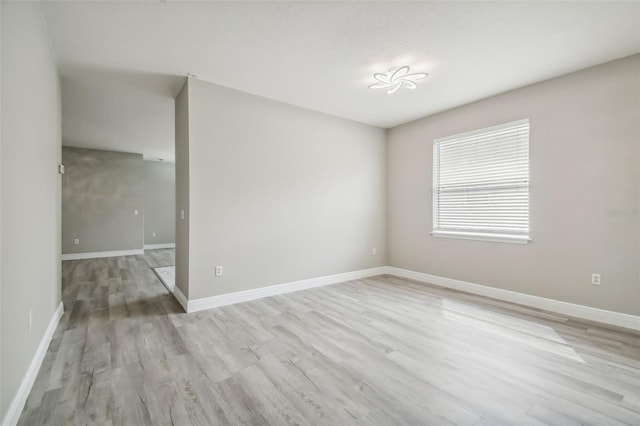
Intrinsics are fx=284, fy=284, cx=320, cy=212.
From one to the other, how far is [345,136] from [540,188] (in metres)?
2.78

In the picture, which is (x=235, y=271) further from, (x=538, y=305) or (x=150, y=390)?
(x=538, y=305)

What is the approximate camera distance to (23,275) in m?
1.76

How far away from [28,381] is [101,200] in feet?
21.4

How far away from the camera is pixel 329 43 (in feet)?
8.49

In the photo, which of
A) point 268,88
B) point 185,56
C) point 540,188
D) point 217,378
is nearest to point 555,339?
point 540,188

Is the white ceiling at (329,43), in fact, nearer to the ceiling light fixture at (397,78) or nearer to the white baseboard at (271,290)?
the ceiling light fixture at (397,78)

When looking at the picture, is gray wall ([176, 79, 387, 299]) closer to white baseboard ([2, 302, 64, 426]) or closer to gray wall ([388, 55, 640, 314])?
white baseboard ([2, 302, 64, 426])

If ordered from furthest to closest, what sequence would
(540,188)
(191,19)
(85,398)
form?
(540,188) → (191,19) → (85,398)

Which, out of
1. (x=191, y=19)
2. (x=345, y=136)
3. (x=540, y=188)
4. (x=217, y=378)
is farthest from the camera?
(x=345, y=136)

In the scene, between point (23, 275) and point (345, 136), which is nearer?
point (23, 275)

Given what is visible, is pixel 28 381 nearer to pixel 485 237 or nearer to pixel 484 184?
pixel 485 237

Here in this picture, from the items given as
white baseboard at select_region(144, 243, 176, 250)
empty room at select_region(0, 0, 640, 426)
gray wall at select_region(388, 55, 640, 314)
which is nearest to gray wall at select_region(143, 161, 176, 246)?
white baseboard at select_region(144, 243, 176, 250)

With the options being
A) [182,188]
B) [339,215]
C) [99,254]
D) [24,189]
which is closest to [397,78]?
[339,215]

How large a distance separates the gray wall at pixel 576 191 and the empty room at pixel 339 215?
20 millimetres
